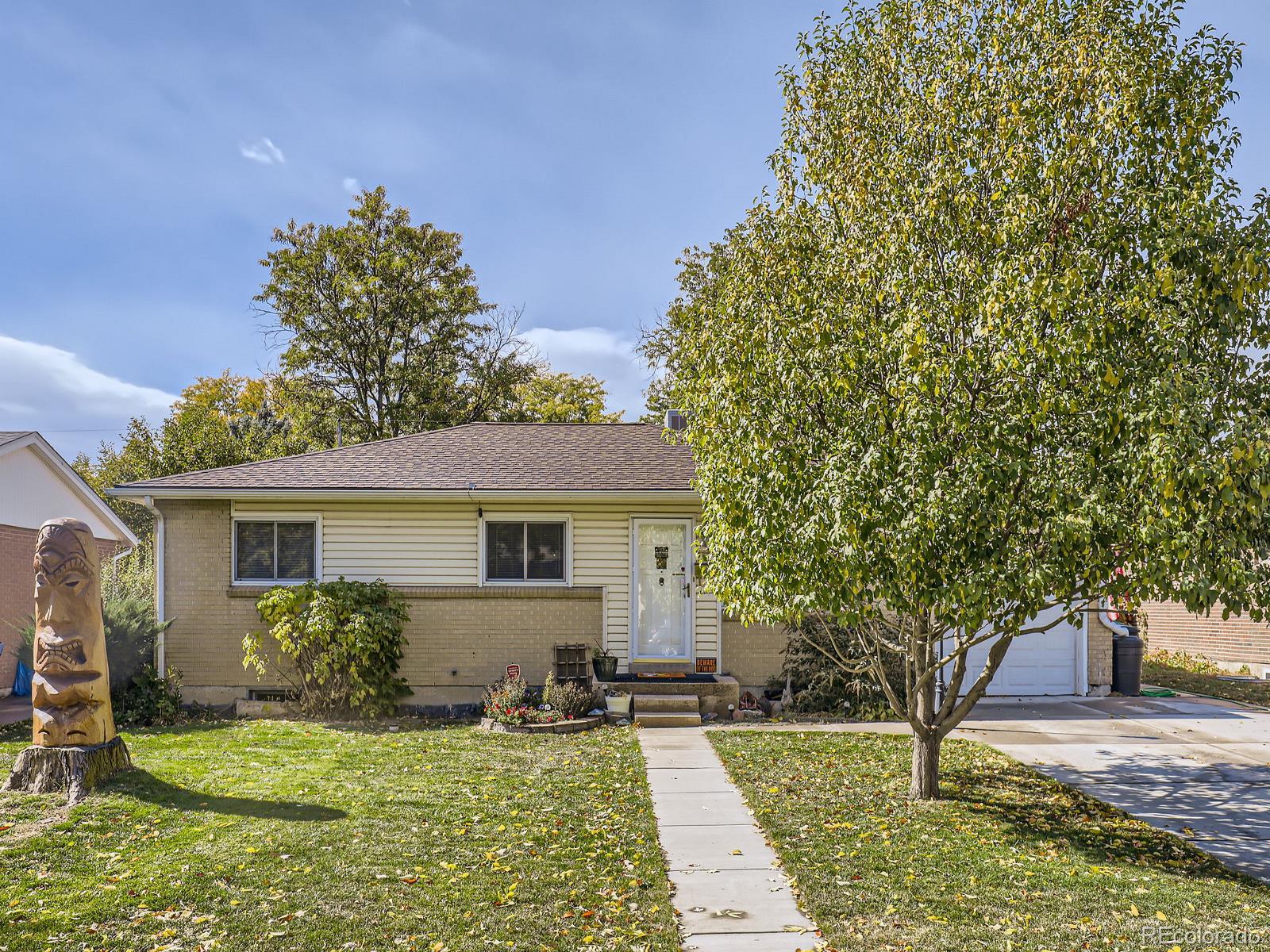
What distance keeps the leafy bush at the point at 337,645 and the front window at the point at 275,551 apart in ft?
1.93

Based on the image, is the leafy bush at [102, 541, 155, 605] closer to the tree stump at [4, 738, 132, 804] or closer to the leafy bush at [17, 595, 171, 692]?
the leafy bush at [17, 595, 171, 692]

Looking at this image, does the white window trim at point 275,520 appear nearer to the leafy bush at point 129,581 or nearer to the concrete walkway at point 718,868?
the leafy bush at point 129,581

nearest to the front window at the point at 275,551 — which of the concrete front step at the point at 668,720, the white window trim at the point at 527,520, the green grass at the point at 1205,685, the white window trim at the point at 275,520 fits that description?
the white window trim at the point at 275,520

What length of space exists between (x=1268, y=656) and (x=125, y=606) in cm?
1963

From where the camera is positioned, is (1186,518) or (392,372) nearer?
(1186,518)

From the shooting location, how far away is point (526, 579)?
12352 mm

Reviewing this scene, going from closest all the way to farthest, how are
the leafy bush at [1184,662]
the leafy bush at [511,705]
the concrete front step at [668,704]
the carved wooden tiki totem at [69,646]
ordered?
the carved wooden tiki totem at [69,646] → the leafy bush at [511,705] → the concrete front step at [668,704] → the leafy bush at [1184,662]

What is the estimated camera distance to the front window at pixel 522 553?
12.4 metres

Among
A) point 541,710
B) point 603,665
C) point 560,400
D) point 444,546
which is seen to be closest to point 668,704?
point 603,665

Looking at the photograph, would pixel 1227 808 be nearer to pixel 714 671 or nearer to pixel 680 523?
pixel 714 671

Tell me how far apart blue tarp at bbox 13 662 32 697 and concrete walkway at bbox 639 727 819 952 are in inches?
467

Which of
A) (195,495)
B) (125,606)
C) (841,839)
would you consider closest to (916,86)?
(841,839)

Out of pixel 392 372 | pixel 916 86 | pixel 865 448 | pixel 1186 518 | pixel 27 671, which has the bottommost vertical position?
pixel 27 671

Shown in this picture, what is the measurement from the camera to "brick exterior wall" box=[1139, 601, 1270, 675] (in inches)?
636
